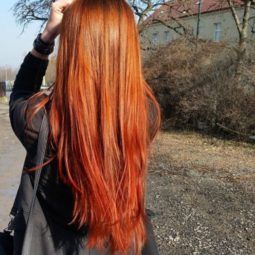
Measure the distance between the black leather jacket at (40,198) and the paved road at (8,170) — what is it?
3.34 metres

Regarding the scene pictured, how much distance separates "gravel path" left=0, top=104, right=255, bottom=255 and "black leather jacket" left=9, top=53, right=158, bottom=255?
281cm

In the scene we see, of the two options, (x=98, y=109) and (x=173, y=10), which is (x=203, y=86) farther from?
(x=98, y=109)

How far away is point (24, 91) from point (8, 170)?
633cm

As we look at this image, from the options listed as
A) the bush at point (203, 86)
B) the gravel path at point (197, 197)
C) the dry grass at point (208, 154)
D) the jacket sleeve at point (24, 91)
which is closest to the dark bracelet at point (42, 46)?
the jacket sleeve at point (24, 91)

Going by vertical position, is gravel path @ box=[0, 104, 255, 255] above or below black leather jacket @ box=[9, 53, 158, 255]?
below

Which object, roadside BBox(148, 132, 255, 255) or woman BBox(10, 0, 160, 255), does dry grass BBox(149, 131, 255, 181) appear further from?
woman BBox(10, 0, 160, 255)

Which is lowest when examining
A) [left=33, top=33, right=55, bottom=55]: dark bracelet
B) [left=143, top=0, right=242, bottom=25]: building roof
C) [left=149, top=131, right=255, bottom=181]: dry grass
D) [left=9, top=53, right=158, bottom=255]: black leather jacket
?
[left=149, top=131, right=255, bottom=181]: dry grass

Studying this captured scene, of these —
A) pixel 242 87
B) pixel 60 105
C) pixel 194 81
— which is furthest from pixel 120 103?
pixel 194 81

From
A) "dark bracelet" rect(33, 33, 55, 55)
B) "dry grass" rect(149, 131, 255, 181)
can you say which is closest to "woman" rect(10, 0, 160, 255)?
"dark bracelet" rect(33, 33, 55, 55)

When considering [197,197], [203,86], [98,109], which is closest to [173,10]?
[203,86]

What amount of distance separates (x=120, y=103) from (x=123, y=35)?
237 mm

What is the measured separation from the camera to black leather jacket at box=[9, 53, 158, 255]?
1.57 metres

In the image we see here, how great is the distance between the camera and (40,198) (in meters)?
1.61

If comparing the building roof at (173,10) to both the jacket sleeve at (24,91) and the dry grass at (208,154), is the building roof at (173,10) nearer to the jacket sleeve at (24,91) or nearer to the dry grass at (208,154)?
the dry grass at (208,154)
